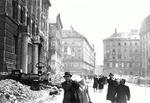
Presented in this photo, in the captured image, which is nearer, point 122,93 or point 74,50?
point 122,93

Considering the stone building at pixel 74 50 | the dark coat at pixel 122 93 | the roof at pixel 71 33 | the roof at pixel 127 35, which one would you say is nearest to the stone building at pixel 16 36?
the dark coat at pixel 122 93

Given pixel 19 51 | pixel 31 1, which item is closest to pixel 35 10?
pixel 31 1

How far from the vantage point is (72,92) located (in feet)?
19.1

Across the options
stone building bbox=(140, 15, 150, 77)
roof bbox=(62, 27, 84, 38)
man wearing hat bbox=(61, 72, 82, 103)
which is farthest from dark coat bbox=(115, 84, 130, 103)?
roof bbox=(62, 27, 84, 38)

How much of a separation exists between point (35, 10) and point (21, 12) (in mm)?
6745

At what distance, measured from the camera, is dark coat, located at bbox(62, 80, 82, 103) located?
569cm

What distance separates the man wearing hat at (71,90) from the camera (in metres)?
5.69

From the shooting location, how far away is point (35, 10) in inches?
1189

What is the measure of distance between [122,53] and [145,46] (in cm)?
2287

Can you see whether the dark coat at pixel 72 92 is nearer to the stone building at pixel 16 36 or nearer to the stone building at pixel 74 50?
the stone building at pixel 16 36

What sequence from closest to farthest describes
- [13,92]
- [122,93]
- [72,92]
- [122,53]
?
1. [72,92]
2. [122,93]
3. [13,92]
4. [122,53]

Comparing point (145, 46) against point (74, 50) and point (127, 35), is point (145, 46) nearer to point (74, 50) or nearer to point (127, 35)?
point (127, 35)

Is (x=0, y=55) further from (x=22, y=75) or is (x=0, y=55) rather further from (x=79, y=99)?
(x=79, y=99)

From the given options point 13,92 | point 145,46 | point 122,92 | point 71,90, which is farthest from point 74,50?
point 71,90
